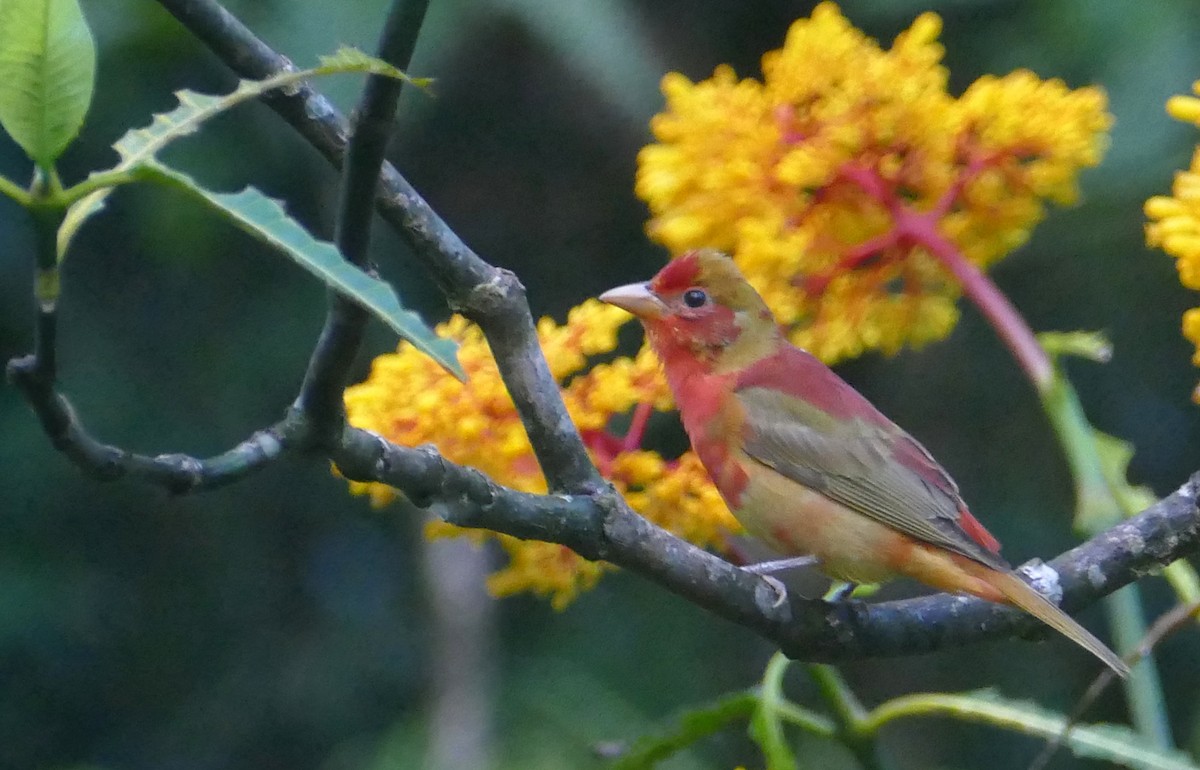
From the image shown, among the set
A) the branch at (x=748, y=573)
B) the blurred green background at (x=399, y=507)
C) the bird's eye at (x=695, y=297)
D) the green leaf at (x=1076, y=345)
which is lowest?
the branch at (x=748, y=573)

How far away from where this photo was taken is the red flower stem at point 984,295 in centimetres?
144

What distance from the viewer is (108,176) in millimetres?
618

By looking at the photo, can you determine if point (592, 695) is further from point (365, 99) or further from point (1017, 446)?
point (365, 99)

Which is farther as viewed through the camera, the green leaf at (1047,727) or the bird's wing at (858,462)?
the bird's wing at (858,462)

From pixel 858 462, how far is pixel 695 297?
12.3 inches

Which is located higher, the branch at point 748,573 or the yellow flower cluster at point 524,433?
the yellow flower cluster at point 524,433

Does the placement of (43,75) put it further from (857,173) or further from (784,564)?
(784,564)

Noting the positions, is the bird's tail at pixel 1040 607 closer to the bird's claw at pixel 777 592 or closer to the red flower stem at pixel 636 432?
the bird's claw at pixel 777 592

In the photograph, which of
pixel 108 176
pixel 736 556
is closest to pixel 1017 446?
pixel 736 556

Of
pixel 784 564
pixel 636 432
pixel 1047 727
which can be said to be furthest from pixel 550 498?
pixel 1047 727

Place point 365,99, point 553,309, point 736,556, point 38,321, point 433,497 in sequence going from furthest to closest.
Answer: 1. point 553,309
2. point 736,556
3. point 433,497
4. point 365,99
5. point 38,321

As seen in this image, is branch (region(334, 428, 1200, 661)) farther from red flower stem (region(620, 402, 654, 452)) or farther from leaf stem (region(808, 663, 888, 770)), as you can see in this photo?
red flower stem (region(620, 402, 654, 452))

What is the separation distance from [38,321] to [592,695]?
2.25 metres

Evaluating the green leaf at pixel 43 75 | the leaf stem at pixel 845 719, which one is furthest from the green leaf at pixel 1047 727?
the green leaf at pixel 43 75
